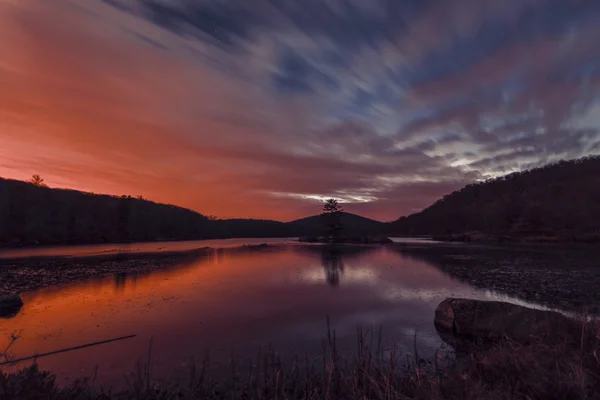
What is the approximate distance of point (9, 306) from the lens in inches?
538

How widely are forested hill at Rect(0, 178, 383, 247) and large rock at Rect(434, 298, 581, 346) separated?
75.7 metres

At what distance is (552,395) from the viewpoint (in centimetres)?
386

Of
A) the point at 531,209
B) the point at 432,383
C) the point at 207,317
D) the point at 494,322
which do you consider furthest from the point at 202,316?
the point at 531,209

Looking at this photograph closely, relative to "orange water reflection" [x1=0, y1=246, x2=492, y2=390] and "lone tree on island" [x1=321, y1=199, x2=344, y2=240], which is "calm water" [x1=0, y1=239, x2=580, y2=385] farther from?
"lone tree on island" [x1=321, y1=199, x2=344, y2=240]

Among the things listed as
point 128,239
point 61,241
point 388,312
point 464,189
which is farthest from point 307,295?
point 464,189

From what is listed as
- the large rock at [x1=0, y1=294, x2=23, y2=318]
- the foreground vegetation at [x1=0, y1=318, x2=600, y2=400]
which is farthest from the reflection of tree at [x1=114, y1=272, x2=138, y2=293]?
the foreground vegetation at [x1=0, y1=318, x2=600, y2=400]

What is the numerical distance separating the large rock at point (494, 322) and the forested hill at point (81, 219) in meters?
75.7

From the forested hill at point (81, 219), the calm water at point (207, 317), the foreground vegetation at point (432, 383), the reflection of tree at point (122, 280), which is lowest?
the calm water at point (207, 317)

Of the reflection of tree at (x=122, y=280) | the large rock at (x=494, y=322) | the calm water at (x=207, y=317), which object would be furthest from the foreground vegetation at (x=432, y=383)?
the reflection of tree at (x=122, y=280)

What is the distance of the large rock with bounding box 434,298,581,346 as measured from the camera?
7668mm

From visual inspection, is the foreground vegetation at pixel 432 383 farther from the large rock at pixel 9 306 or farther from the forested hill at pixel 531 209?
the forested hill at pixel 531 209

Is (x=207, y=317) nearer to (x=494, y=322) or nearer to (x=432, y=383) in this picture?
(x=432, y=383)

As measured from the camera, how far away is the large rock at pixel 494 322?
302 inches

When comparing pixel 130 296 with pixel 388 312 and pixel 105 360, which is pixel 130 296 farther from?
pixel 388 312
